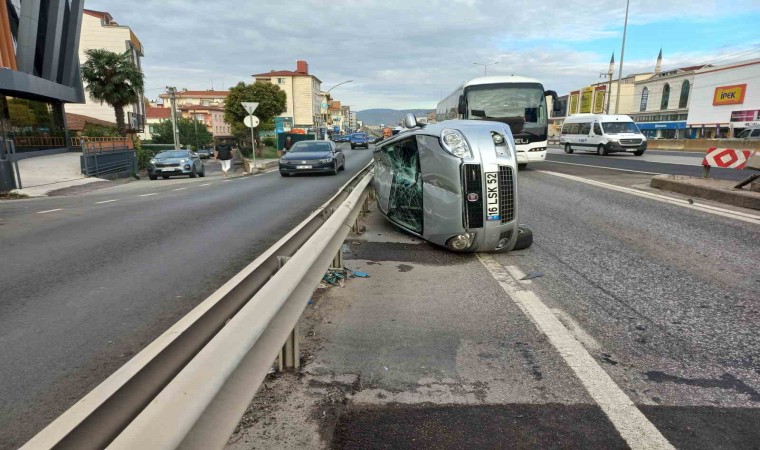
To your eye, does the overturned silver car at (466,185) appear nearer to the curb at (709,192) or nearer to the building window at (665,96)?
the curb at (709,192)

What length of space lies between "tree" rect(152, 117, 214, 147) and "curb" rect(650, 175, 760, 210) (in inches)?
2558

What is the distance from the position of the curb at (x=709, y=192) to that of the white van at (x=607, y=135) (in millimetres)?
15037

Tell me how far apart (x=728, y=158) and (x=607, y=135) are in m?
16.4

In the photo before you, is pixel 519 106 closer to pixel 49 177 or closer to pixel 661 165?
pixel 661 165

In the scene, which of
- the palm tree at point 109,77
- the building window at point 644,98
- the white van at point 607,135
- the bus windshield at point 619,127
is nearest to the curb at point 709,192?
the white van at point 607,135

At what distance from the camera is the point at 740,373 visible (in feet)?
9.02

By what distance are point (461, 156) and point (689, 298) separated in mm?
2535

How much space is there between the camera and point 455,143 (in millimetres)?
5191

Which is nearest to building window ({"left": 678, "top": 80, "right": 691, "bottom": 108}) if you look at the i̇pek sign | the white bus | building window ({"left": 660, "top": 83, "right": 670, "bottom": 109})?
building window ({"left": 660, "top": 83, "right": 670, "bottom": 109})

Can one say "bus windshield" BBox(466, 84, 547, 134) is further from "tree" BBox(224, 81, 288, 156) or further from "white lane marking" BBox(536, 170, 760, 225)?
"tree" BBox(224, 81, 288, 156)

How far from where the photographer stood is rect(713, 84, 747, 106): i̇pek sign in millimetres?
52406

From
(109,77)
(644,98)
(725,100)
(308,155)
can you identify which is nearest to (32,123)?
(109,77)

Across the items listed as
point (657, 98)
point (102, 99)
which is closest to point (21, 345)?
point (102, 99)

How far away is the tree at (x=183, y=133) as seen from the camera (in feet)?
218
